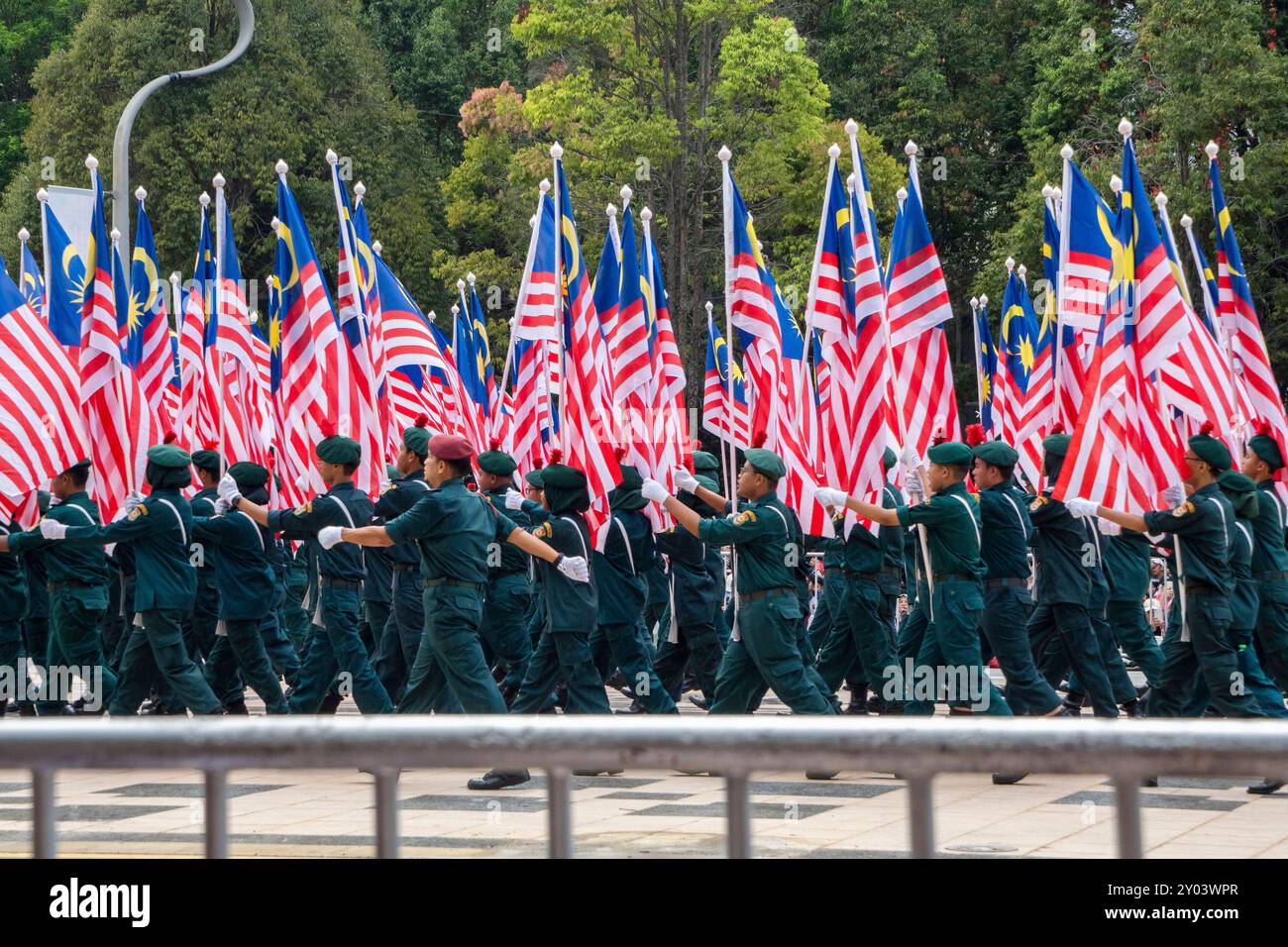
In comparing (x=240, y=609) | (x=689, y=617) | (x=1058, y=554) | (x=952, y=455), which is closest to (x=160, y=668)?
(x=240, y=609)

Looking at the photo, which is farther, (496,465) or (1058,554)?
(496,465)

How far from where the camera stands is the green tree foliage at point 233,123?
3750cm

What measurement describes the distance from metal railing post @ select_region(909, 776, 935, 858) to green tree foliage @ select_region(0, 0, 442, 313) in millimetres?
35574

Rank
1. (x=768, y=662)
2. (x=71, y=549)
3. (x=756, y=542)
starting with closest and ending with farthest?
(x=768, y=662)
(x=756, y=542)
(x=71, y=549)

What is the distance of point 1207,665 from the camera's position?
9359mm

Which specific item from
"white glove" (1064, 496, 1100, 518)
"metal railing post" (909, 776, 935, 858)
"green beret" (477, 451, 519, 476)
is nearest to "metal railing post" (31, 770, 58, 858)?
"metal railing post" (909, 776, 935, 858)

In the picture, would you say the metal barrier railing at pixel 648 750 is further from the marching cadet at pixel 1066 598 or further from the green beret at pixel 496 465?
the green beret at pixel 496 465

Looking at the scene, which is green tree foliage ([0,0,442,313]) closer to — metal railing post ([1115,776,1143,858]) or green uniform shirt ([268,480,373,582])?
green uniform shirt ([268,480,373,582])

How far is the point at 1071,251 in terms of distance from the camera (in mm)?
11414

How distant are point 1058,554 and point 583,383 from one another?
3169mm

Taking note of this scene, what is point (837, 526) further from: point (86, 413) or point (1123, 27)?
point (1123, 27)

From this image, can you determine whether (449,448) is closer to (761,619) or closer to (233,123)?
(761,619)

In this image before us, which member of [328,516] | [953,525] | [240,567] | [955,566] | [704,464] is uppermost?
[704,464]
